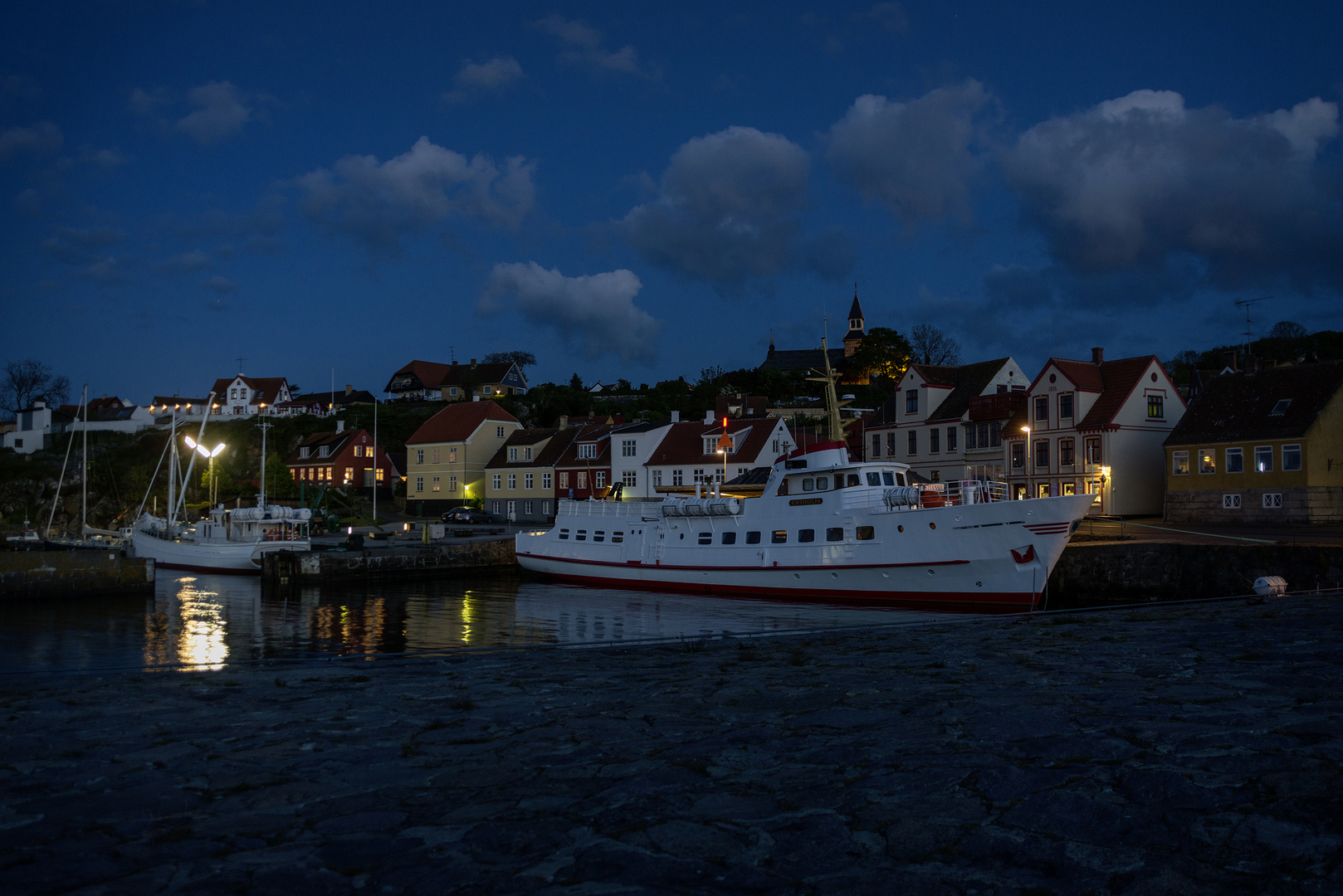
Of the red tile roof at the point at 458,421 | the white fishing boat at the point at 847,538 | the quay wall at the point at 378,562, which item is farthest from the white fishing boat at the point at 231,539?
the red tile roof at the point at 458,421

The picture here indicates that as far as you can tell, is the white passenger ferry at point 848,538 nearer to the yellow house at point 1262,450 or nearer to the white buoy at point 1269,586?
the white buoy at point 1269,586

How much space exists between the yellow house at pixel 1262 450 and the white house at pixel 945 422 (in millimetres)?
10471

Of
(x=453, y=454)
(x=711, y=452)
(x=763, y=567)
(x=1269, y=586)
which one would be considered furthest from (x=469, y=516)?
(x=1269, y=586)

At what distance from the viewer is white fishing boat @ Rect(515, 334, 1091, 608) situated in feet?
84.2

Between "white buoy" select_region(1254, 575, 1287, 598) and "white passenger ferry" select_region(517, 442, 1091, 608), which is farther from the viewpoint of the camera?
"white passenger ferry" select_region(517, 442, 1091, 608)

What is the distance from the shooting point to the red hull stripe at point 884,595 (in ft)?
85.1

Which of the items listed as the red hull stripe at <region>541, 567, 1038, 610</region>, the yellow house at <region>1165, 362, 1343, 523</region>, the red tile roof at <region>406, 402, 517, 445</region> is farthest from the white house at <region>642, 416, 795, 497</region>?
the red hull stripe at <region>541, 567, 1038, 610</region>

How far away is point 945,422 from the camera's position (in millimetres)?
53125

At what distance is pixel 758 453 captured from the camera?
6184 centimetres

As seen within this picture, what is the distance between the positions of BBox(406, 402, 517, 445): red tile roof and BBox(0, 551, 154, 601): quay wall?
42876 millimetres

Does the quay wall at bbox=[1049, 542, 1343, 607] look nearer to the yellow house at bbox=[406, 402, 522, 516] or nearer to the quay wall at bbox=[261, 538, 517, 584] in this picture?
the quay wall at bbox=[261, 538, 517, 584]

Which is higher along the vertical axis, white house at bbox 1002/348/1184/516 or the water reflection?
white house at bbox 1002/348/1184/516

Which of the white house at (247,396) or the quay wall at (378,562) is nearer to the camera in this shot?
the quay wall at (378,562)

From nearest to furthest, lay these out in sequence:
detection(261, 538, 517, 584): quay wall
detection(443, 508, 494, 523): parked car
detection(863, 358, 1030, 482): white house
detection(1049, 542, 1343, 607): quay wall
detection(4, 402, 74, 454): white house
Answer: detection(1049, 542, 1343, 607): quay wall
detection(261, 538, 517, 584): quay wall
detection(863, 358, 1030, 482): white house
detection(443, 508, 494, 523): parked car
detection(4, 402, 74, 454): white house
